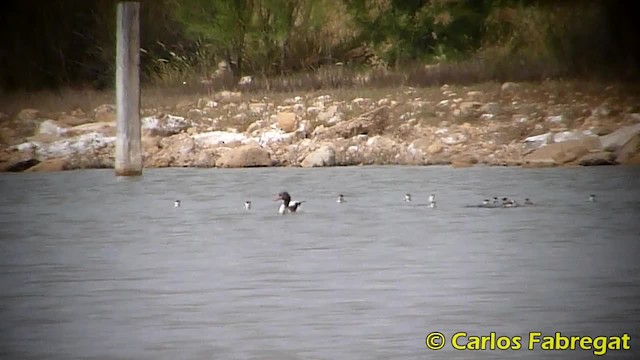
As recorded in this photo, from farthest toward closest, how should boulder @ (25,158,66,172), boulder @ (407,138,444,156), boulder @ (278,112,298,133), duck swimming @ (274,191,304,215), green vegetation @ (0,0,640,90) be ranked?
boulder @ (278,112,298,133) < boulder @ (407,138,444,156) < boulder @ (25,158,66,172) < green vegetation @ (0,0,640,90) < duck swimming @ (274,191,304,215)

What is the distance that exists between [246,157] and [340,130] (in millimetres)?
493

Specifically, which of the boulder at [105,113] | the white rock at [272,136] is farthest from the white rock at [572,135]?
the boulder at [105,113]

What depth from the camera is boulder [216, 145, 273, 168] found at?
22.8ft

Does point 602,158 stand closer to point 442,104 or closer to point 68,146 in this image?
point 442,104

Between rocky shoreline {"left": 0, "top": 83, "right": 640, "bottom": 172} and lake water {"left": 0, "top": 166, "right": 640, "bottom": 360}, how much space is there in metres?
0.53

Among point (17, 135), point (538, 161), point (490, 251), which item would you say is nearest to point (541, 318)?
point (490, 251)

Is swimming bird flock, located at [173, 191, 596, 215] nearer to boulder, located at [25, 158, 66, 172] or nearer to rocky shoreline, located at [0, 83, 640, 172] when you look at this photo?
rocky shoreline, located at [0, 83, 640, 172]

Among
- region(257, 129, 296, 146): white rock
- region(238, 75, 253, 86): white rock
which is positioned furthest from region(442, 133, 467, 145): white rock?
region(238, 75, 253, 86): white rock

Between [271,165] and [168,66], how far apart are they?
0.72 meters

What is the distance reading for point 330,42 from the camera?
22.1 feet

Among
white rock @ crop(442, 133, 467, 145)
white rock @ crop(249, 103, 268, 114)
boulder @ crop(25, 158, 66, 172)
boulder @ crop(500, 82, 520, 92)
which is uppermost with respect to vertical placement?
boulder @ crop(500, 82, 520, 92)

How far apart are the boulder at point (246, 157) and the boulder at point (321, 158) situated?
0.19m

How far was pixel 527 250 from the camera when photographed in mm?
4230

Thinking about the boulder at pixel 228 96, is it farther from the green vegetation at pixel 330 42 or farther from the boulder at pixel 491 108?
the boulder at pixel 491 108
